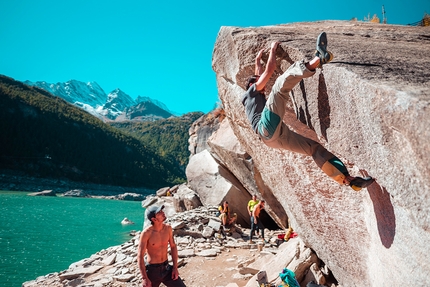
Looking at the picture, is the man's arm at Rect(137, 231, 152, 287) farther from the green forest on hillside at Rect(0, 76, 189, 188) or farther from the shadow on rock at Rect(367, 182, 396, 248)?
the green forest on hillside at Rect(0, 76, 189, 188)

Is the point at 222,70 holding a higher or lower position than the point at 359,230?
higher

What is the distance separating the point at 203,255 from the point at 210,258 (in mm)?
283

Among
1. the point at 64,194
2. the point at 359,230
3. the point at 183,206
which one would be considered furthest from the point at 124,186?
the point at 359,230

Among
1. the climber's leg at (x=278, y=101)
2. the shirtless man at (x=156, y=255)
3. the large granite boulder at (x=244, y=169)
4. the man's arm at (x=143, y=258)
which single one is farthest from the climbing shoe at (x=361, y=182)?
the large granite boulder at (x=244, y=169)

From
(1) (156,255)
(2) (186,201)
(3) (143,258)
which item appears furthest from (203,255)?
(2) (186,201)

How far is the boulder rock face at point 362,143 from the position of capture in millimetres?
2145

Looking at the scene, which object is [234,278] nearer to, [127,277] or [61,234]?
[127,277]

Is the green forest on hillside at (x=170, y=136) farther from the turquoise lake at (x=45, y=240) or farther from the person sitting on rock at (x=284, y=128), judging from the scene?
the person sitting on rock at (x=284, y=128)

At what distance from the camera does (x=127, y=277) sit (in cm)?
743

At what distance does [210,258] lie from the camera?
→ 26.7 ft

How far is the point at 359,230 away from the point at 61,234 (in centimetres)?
2249

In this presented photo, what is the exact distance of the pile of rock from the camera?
226 inches

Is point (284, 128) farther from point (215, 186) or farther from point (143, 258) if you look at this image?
point (215, 186)

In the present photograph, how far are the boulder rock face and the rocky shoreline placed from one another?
49 centimetres
